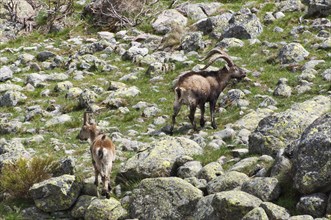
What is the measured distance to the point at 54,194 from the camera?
11.8 meters

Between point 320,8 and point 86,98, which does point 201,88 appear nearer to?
point 86,98

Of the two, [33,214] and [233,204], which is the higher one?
[233,204]

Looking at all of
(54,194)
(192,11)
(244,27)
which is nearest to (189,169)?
(54,194)

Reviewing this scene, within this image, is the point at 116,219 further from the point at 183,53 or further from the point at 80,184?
the point at 183,53

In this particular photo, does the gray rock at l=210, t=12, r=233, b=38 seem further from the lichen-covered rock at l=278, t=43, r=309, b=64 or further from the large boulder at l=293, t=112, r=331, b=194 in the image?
the large boulder at l=293, t=112, r=331, b=194

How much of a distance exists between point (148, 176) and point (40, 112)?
7525 mm

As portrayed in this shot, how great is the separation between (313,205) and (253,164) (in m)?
2.52

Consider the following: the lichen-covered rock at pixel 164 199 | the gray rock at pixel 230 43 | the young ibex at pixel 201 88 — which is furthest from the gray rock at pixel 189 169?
the gray rock at pixel 230 43


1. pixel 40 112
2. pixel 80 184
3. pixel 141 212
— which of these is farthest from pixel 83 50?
pixel 141 212

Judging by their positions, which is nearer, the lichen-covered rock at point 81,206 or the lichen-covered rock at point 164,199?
the lichen-covered rock at point 164,199

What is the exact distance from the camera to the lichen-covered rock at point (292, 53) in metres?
21.0

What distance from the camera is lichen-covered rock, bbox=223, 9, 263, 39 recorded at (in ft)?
80.4

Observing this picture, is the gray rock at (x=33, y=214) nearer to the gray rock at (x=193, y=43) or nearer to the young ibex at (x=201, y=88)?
the young ibex at (x=201, y=88)

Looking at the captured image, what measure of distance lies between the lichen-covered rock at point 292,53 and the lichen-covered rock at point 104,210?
1192 cm
